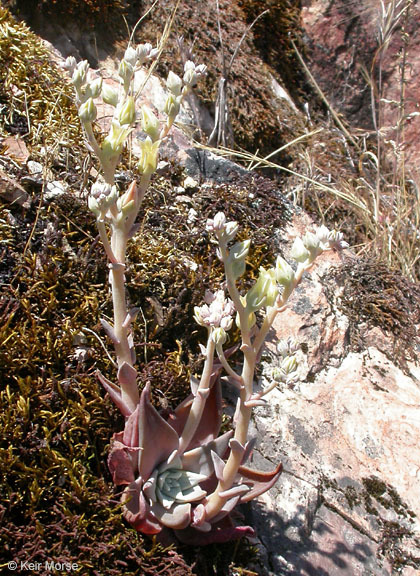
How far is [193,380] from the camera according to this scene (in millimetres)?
1780

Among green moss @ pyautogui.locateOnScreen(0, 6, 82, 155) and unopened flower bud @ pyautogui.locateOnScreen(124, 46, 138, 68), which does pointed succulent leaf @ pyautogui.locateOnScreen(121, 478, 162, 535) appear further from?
green moss @ pyautogui.locateOnScreen(0, 6, 82, 155)

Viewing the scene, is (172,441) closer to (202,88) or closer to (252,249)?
(252,249)

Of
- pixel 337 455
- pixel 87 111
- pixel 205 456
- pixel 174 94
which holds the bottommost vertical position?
pixel 337 455

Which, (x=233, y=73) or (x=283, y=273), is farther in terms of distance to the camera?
(x=233, y=73)

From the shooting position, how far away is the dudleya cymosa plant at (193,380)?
4.77 ft

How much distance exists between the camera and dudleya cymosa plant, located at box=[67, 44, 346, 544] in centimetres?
145

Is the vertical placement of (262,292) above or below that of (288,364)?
above

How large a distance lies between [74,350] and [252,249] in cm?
126

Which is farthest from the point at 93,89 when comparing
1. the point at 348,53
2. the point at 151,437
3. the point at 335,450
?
the point at 348,53

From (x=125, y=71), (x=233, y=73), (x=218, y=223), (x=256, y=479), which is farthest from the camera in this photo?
(x=233, y=73)

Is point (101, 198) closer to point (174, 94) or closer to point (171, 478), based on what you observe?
point (174, 94)

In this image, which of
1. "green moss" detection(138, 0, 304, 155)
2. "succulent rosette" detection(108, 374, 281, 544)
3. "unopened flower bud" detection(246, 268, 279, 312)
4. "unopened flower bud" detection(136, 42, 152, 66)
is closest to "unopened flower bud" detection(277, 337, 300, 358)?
"unopened flower bud" detection(246, 268, 279, 312)

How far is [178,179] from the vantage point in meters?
3.10

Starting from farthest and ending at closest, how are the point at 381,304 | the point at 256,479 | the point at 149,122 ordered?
the point at 381,304 → the point at 256,479 → the point at 149,122
